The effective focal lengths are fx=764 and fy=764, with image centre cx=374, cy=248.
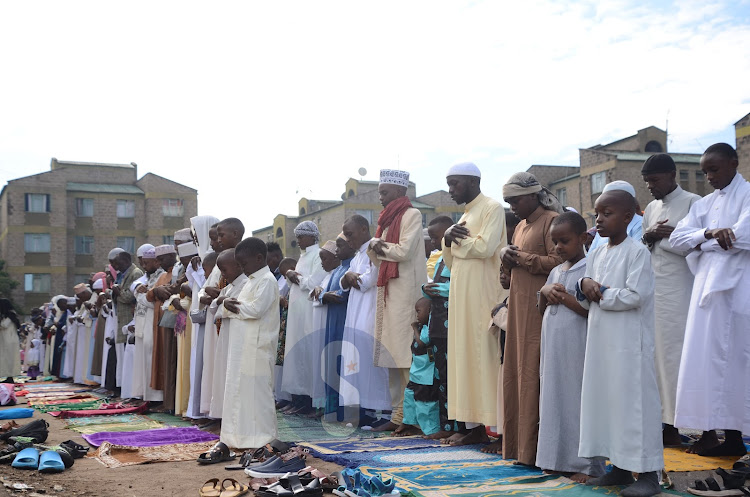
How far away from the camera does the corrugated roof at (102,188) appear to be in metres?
55.2

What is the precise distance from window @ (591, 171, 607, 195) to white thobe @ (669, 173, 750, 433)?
3988 centimetres

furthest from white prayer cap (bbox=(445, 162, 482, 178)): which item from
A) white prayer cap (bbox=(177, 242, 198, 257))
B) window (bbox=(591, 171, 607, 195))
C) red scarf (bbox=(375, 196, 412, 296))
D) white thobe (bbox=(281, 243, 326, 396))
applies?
window (bbox=(591, 171, 607, 195))

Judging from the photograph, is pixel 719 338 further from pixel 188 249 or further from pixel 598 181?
pixel 598 181

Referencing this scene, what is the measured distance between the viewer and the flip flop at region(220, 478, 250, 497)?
474 cm

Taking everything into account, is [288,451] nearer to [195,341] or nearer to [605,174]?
[195,341]

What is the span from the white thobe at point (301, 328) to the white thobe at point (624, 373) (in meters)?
4.99

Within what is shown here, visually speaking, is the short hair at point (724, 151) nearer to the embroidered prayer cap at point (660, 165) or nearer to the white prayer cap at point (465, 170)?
the embroidered prayer cap at point (660, 165)

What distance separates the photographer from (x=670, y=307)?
6.53 m

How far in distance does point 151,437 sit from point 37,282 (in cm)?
5117

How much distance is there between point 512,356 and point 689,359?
1.31 metres

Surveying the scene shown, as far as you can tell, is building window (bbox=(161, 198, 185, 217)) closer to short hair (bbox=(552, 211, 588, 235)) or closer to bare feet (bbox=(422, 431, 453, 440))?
bare feet (bbox=(422, 431, 453, 440))

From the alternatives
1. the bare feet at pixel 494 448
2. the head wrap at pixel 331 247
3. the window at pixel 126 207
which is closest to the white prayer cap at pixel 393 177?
the head wrap at pixel 331 247

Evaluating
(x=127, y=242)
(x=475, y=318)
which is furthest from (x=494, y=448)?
(x=127, y=242)

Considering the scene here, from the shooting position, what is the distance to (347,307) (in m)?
8.80
